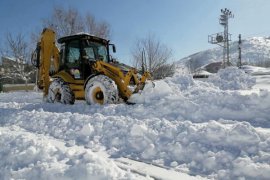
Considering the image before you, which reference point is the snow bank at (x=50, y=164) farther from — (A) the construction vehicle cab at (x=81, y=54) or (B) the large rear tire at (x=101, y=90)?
(A) the construction vehicle cab at (x=81, y=54)

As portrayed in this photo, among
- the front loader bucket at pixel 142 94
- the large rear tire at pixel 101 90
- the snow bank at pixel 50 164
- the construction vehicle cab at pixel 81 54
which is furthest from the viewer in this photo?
the construction vehicle cab at pixel 81 54

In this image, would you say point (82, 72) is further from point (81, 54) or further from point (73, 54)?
point (73, 54)

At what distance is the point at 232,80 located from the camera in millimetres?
13797

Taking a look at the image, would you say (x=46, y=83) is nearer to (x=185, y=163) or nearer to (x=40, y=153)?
(x=40, y=153)

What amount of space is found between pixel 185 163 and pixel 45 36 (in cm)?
969

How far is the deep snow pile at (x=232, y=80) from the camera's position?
43.4ft

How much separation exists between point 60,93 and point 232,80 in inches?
295

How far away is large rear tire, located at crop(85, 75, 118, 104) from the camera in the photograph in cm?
942

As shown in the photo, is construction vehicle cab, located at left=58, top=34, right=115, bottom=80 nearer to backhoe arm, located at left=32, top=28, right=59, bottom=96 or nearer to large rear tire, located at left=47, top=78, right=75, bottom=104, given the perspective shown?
large rear tire, located at left=47, top=78, right=75, bottom=104

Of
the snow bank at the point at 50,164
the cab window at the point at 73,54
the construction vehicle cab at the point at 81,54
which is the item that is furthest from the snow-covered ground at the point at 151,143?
the cab window at the point at 73,54

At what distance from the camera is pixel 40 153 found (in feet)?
14.8

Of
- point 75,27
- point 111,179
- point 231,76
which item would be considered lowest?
point 111,179

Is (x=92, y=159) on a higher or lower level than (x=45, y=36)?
lower

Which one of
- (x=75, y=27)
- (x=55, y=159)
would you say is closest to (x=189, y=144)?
(x=55, y=159)
